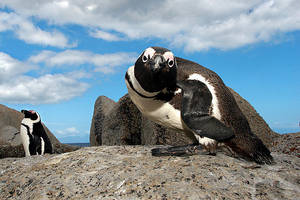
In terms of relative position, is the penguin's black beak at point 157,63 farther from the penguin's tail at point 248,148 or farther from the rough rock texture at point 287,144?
the rough rock texture at point 287,144

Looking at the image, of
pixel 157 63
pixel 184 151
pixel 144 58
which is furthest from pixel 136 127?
pixel 157 63

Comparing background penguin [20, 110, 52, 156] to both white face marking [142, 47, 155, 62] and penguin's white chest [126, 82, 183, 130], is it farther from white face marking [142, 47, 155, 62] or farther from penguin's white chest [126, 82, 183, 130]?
white face marking [142, 47, 155, 62]

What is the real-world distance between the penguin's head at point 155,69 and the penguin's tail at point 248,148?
0.96 m

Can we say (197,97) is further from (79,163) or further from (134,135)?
(134,135)

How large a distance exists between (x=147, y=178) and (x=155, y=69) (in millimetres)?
1064

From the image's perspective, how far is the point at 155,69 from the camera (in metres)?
2.93

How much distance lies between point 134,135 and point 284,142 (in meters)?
4.10

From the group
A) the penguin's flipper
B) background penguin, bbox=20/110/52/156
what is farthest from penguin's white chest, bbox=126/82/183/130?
background penguin, bbox=20/110/52/156

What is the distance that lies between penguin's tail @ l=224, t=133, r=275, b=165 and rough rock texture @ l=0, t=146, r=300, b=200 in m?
0.11

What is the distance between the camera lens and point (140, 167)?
9.70 ft

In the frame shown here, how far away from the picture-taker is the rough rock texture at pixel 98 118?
1035cm

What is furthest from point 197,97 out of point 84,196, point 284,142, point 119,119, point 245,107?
point 284,142

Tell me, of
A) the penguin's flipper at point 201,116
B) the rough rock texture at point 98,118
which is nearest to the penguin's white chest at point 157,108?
the penguin's flipper at point 201,116

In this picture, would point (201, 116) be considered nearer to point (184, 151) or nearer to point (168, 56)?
point (184, 151)
